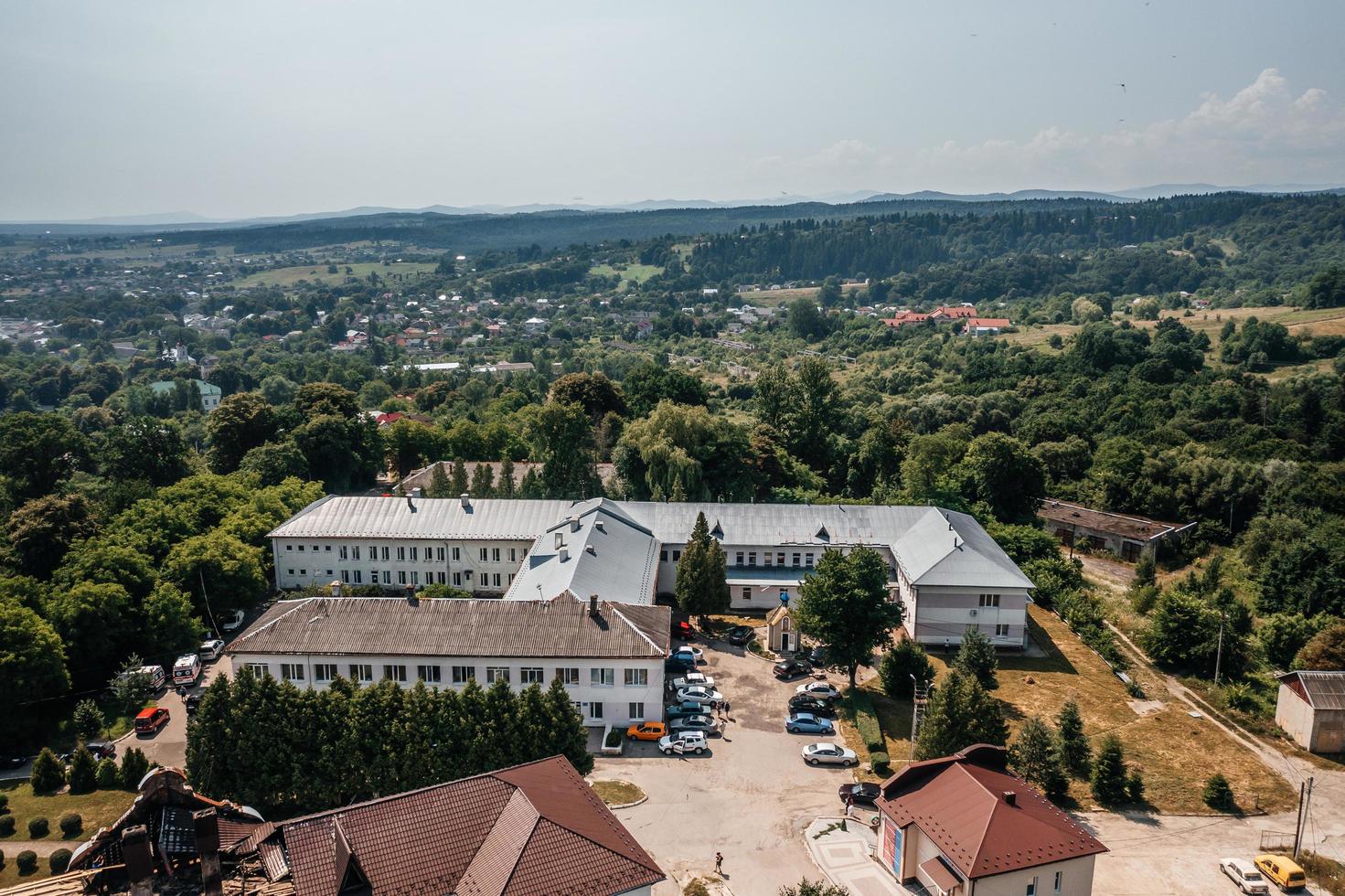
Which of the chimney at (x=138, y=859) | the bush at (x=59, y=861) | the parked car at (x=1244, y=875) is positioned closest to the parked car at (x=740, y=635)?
the parked car at (x=1244, y=875)

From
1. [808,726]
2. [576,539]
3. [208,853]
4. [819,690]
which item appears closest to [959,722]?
[808,726]

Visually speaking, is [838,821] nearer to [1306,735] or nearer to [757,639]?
[757,639]

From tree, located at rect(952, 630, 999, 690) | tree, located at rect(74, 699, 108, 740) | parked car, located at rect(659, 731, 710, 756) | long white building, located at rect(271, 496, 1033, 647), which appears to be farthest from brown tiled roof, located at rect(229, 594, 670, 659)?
tree, located at rect(952, 630, 999, 690)

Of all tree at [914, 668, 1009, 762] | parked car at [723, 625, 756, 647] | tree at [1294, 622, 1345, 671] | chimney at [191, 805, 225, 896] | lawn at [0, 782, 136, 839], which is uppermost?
chimney at [191, 805, 225, 896]

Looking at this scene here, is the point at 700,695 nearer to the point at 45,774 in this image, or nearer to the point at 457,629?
the point at 457,629

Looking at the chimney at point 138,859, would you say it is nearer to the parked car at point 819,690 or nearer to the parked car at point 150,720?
the parked car at point 150,720

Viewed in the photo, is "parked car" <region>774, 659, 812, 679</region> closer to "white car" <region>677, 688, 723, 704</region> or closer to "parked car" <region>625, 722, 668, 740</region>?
"white car" <region>677, 688, 723, 704</region>
